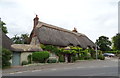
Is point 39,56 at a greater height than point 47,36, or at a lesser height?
lesser

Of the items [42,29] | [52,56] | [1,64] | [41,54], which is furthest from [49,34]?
[1,64]

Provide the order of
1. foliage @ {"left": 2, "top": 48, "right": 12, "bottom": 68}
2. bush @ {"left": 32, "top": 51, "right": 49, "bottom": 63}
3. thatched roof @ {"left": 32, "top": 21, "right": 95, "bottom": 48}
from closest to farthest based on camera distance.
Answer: foliage @ {"left": 2, "top": 48, "right": 12, "bottom": 68}, bush @ {"left": 32, "top": 51, "right": 49, "bottom": 63}, thatched roof @ {"left": 32, "top": 21, "right": 95, "bottom": 48}

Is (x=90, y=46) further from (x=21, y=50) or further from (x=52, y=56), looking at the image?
(x=21, y=50)

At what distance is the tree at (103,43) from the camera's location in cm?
6997

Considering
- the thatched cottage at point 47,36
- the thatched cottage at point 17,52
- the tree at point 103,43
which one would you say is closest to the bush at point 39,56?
the thatched cottage at point 17,52

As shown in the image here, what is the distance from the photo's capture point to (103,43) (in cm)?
7212

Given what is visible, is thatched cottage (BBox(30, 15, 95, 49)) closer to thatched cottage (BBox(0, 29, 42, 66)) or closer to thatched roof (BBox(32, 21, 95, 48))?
thatched roof (BBox(32, 21, 95, 48))

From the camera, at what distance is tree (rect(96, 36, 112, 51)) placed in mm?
69969

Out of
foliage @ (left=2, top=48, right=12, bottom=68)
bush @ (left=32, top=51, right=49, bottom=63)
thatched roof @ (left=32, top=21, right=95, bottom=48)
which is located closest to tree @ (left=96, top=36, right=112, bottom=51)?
thatched roof @ (left=32, top=21, right=95, bottom=48)

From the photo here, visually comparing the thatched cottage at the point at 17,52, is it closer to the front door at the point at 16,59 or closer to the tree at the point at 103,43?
the front door at the point at 16,59

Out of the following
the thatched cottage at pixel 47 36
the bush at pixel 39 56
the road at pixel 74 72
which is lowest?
the road at pixel 74 72

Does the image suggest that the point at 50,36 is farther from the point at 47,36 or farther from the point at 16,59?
the point at 16,59

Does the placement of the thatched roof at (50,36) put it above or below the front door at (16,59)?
above


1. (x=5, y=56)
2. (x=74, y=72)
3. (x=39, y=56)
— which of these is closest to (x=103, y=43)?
(x=39, y=56)
